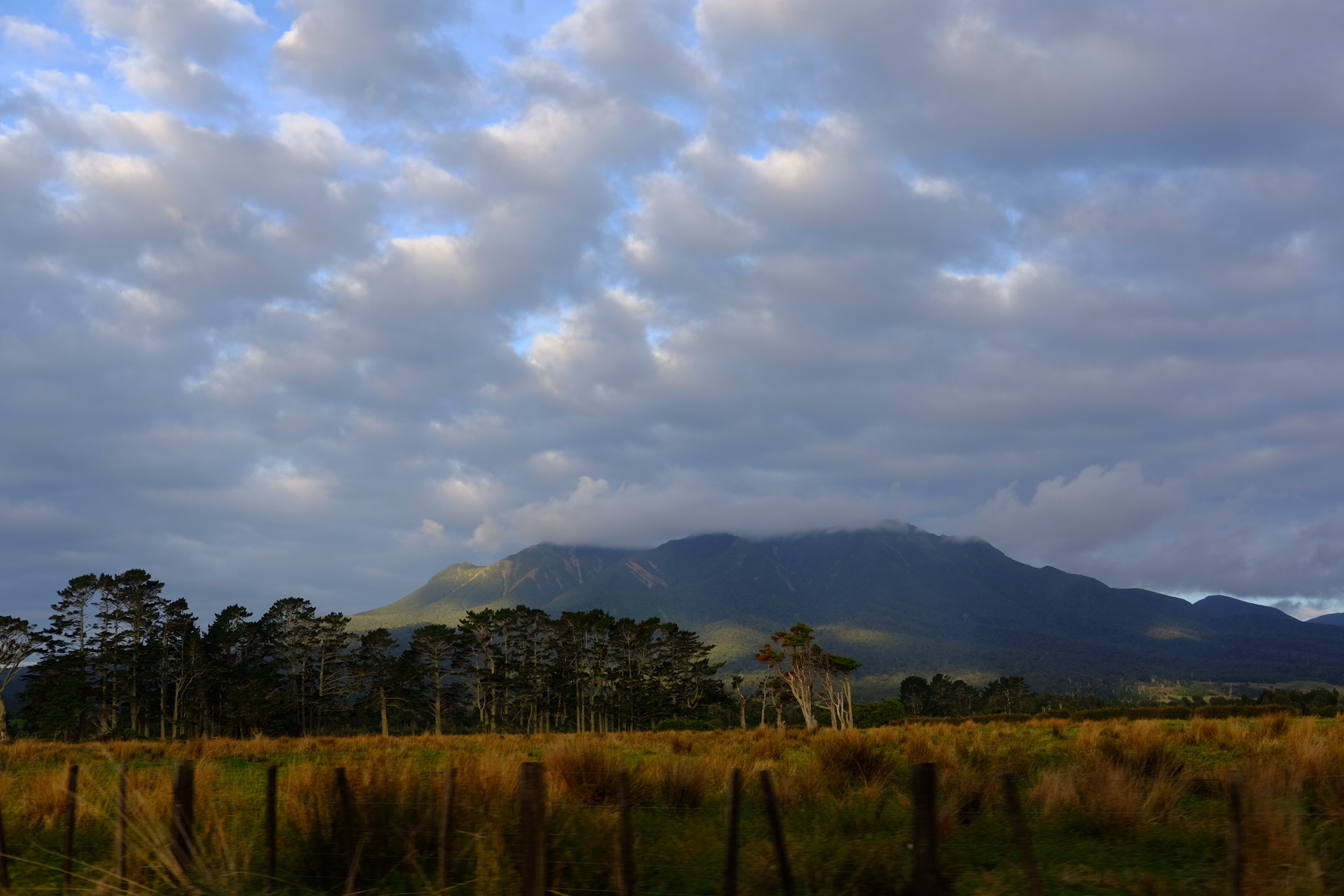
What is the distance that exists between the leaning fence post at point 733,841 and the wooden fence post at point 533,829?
4.88 ft

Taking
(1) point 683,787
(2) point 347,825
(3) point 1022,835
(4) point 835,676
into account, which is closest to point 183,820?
(2) point 347,825

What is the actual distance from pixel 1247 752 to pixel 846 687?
43.1 metres

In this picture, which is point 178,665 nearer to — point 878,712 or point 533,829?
point 878,712

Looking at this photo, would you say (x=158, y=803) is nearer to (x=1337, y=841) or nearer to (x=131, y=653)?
(x=1337, y=841)

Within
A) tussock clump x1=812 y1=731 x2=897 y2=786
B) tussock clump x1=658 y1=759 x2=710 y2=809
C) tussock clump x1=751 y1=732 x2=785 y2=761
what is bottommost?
tussock clump x1=751 y1=732 x2=785 y2=761

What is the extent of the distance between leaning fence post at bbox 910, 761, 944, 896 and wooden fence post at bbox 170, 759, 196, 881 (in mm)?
6517

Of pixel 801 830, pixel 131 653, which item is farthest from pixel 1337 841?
pixel 131 653

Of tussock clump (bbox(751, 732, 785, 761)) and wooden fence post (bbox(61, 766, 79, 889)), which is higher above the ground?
wooden fence post (bbox(61, 766, 79, 889))

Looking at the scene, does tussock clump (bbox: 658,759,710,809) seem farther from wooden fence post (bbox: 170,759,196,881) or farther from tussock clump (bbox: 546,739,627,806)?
wooden fence post (bbox: 170,759,196,881)

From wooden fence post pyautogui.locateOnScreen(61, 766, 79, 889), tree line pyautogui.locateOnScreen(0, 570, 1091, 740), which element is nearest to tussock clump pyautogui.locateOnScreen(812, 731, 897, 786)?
wooden fence post pyautogui.locateOnScreen(61, 766, 79, 889)

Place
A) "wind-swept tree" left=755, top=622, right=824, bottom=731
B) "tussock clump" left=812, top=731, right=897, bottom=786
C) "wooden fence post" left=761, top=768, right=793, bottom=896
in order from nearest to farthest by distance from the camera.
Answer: "wooden fence post" left=761, top=768, right=793, bottom=896 < "tussock clump" left=812, top=731, right=897, bottom=786 < "wind-swept tree" left=755, top=622, right=824, bottom=731

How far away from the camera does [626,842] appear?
22.8 feet

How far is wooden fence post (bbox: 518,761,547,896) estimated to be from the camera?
6625 millimetres

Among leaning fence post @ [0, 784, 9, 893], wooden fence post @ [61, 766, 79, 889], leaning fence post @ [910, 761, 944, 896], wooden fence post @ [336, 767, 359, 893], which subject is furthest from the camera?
wooden fence post @ [61, 766, 79, 889]
